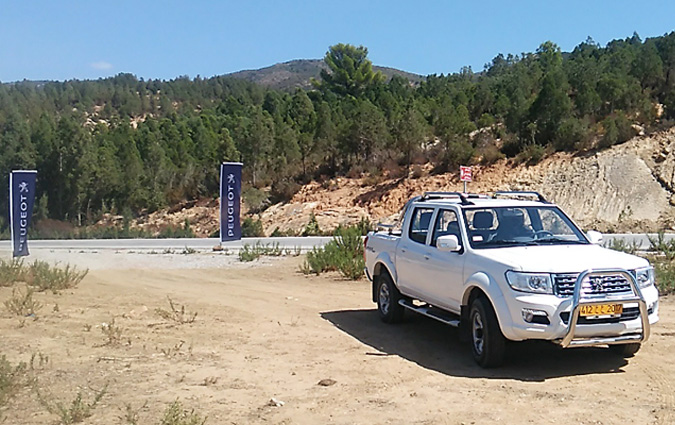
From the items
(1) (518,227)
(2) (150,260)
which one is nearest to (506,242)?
(1) (518,227)

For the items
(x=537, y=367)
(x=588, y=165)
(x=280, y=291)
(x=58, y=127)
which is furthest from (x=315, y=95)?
(x=537, y=367)

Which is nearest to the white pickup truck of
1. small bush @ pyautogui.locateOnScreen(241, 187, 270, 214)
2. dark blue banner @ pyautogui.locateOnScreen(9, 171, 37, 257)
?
dark blue banner @ pyautogui.locateOnScreen(9, 171, 37, 257)

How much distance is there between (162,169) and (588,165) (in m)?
28.1

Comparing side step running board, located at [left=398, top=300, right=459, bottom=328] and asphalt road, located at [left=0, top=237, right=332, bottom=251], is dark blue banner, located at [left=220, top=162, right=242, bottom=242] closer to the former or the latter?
asphalt road, located at [left=0, top=237, right=332, bottom=251]

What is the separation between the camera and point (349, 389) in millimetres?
7684

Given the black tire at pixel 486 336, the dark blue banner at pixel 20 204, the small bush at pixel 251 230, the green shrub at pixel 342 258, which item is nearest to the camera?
the black tire at pixel 486 336

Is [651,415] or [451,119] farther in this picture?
[451,119]

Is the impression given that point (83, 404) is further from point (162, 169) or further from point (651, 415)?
point (162, 169)

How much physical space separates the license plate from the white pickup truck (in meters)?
0.01

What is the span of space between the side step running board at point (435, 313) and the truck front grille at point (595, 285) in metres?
1.57

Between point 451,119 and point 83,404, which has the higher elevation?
point 451,119

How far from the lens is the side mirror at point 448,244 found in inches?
355

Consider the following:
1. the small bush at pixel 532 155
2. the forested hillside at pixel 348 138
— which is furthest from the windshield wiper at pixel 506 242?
the small bush at pixel 532 155

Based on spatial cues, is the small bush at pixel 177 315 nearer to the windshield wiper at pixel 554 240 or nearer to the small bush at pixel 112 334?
the small bush at pixel 112 334
